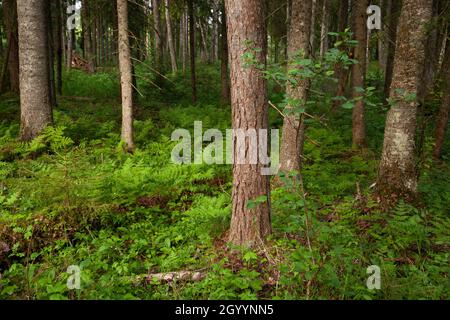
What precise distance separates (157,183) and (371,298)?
460 centimetres

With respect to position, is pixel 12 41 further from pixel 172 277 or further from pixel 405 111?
pixel 405 111

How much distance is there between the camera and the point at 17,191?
19.5 ft

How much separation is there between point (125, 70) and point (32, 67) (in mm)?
2015

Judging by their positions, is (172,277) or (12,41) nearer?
(172,277)

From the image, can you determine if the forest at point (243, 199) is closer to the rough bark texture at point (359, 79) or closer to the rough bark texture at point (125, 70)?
the rough bark texture at point (125, 70)

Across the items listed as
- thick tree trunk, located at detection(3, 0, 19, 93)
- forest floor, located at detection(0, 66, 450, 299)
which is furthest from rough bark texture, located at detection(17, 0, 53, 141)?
thick tree trunk, located at detection(3, 0, 19, 93)

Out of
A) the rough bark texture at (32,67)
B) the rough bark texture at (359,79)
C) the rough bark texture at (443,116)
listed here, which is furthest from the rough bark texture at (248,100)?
the rough bark texture at (359,79)

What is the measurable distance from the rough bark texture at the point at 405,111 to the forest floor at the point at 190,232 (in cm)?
34

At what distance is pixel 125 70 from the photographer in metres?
8.53

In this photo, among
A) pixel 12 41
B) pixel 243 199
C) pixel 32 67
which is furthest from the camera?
pixel 12 41

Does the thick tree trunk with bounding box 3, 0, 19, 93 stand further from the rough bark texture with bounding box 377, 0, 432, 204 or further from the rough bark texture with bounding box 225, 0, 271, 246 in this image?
the rough bark texture with bounding box 377, 0, 432, 204

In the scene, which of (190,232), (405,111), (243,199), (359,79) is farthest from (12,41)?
(405,111)

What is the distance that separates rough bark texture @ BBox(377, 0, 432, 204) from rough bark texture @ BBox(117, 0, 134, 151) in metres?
5.87
